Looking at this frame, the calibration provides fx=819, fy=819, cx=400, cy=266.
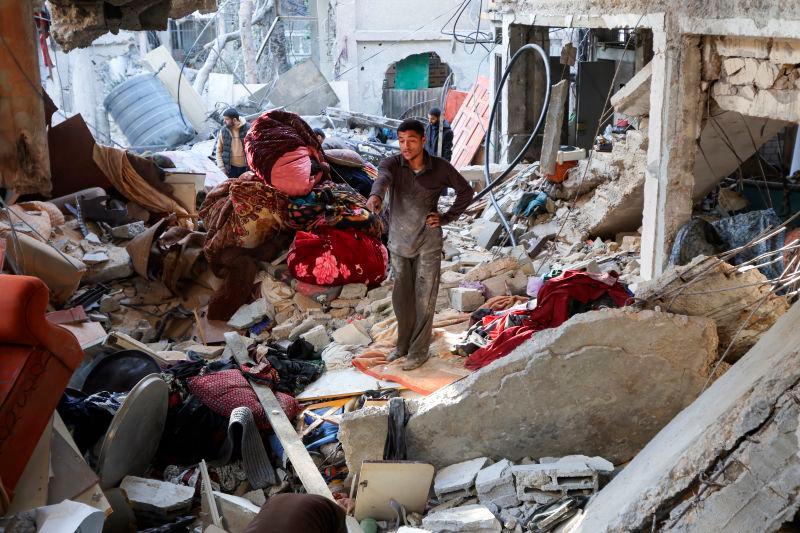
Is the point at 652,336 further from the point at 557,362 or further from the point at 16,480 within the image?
the point at 16,480

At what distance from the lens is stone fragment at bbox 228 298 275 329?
28.5 ft

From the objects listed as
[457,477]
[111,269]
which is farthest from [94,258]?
[457,477]

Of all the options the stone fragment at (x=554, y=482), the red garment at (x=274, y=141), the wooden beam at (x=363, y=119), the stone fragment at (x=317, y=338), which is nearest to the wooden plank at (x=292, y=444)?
the stone fragment at (x=317, y=338)

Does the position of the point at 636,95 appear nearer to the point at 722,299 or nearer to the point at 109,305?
the point at 722,299

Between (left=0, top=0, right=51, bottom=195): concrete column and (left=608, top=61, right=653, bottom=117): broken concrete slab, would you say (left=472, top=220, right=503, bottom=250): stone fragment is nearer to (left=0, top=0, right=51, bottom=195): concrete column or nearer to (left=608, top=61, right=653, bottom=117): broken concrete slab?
(left=608, top=61, right=653, bottom=117): broken concrete slab

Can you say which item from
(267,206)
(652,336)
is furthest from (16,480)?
(267,206)

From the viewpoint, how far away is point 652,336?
4.99 m

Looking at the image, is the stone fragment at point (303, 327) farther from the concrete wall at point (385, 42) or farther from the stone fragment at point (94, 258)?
the concrete wall at point (385, 42)

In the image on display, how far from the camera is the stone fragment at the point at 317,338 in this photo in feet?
25.1

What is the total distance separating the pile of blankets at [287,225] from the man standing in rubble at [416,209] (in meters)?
2.34

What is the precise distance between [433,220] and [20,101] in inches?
117

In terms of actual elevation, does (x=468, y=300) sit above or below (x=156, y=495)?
above

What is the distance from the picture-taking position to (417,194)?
634 centimetres

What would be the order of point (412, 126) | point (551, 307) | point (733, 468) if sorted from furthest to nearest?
1. point (551, 307)
2. point (412, 126)
3. point (733, 468)
